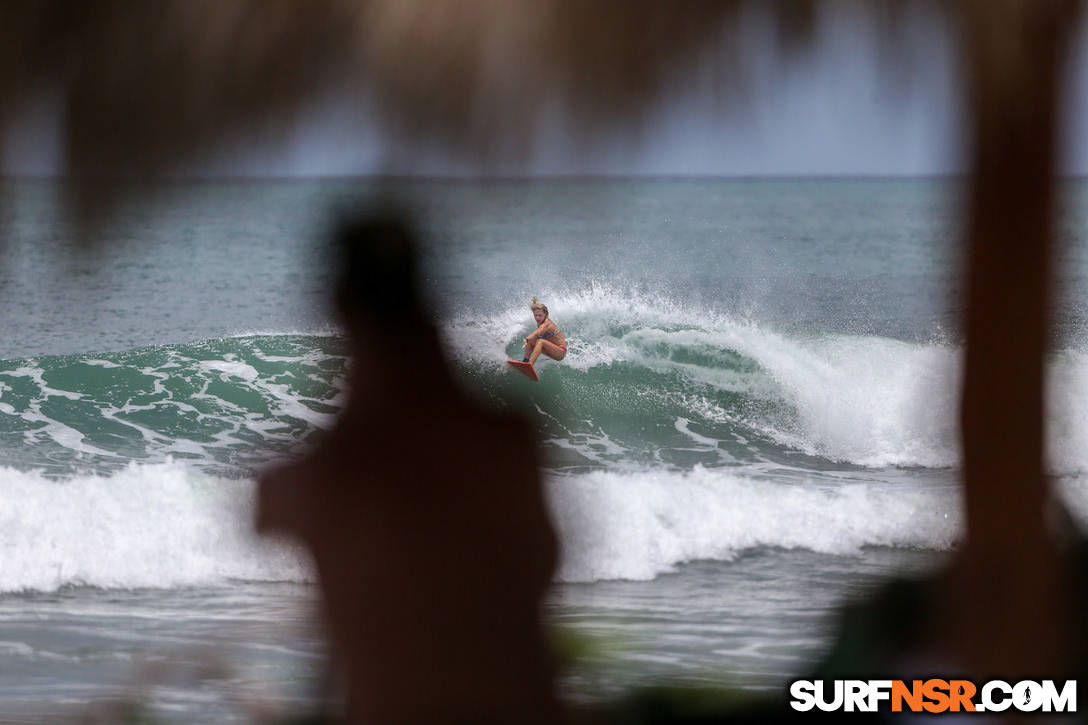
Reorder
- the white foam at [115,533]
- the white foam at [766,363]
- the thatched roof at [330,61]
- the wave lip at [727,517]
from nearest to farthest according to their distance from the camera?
1. the thatched roof at [330,61]
2. the white foam at [115,533]
3. the wave lip at [727,517]
4. the white foam at [766,363]

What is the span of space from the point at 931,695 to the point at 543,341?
12.1 metres

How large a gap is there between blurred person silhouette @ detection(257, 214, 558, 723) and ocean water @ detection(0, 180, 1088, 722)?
36 millimetres

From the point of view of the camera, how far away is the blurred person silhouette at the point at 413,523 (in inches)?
34.9

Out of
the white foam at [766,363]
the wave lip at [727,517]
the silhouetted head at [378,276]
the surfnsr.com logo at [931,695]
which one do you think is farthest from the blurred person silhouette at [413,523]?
the white foam at [766,363]

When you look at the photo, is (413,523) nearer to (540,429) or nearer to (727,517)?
(540,429)

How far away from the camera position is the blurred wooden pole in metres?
0.86

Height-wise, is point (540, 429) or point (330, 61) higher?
point (330, 61)

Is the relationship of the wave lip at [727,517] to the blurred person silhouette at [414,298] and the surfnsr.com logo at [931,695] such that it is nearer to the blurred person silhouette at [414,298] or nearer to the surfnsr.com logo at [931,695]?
the surfnsr.com logo at [931,695]

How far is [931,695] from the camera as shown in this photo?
40.0 inches

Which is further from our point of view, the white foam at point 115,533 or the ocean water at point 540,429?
the white foam at point 115,533

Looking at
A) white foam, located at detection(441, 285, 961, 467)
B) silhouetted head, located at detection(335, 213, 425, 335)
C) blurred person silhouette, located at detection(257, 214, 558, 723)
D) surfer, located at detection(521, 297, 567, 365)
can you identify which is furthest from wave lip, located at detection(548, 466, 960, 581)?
silhouetted head, located at detection(335, 213, 425, 335)

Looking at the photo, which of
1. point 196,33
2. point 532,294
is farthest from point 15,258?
point 532,294

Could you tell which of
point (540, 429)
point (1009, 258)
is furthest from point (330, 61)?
point (1009, 258)

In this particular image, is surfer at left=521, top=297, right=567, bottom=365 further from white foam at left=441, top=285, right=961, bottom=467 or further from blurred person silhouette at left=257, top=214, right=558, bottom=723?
blurred person silhouette at left=257, top=214, right=558, bottom=723
